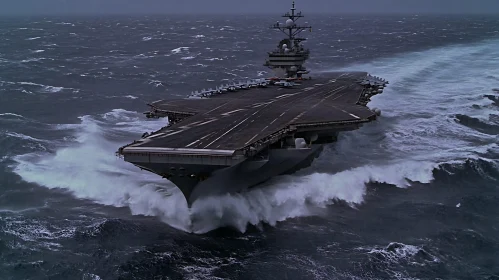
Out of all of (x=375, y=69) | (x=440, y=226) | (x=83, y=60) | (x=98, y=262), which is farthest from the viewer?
(x=83, y=60)

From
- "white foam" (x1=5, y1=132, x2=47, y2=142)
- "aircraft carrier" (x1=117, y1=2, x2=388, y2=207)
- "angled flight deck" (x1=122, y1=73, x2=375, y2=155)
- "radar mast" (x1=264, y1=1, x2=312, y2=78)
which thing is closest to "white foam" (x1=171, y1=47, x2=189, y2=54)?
"radar mast" (x1=264, y1=1, x2=312, y2=78)

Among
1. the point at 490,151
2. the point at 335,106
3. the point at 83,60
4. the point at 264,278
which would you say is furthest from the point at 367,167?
the point at 83,60

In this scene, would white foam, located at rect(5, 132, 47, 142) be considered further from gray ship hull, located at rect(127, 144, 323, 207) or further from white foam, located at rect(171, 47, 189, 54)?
white foam, located at rect(171, 47, 189, 54)

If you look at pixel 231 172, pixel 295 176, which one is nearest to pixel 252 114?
pixel 295 176

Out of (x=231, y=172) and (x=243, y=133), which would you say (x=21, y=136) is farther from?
(x=231, y=172)

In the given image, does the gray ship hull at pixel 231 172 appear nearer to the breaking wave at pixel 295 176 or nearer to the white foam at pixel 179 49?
the breaking wave at pixel 295 176

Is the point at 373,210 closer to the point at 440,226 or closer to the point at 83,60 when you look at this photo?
the point at 440,226

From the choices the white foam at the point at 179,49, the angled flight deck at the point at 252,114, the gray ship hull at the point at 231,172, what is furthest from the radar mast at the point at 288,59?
the white foam at the point at 179,49

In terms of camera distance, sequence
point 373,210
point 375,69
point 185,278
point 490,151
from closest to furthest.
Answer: point 185,278 < point 373,210 < point 490,151 < point 375,69
